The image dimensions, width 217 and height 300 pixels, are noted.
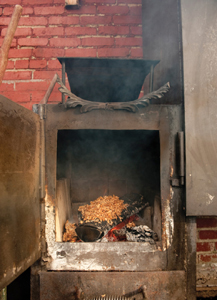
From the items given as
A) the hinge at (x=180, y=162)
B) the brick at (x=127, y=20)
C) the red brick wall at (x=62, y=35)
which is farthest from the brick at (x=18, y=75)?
the hinge at (x=180, y=162)

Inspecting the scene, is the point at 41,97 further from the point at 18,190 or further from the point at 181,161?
the point at 181,161

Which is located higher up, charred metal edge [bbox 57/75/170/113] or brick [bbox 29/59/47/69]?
brick [bbox 29/59/47/69]

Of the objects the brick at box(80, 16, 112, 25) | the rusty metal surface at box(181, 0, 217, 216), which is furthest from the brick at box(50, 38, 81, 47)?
the rusty metal surface at box(181, 0, 217, 216)

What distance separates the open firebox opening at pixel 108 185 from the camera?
1450 millimetres

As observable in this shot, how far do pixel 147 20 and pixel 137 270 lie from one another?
223 centimetres

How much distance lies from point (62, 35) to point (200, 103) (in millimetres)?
1743

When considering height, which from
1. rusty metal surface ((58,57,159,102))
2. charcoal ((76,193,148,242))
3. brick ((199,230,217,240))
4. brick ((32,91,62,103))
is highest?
brick ((32,91,62,103))

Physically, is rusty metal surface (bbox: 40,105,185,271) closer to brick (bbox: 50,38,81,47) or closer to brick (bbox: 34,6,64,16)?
brick (bbox: 50,38,81,47)

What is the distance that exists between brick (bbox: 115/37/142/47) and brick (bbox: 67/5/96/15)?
1.37ft

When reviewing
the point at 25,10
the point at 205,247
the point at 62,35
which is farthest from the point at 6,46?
the point at 205,247

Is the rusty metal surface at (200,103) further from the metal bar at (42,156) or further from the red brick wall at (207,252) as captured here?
the metal bar at (42,156)

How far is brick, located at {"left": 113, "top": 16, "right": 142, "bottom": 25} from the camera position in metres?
2.21

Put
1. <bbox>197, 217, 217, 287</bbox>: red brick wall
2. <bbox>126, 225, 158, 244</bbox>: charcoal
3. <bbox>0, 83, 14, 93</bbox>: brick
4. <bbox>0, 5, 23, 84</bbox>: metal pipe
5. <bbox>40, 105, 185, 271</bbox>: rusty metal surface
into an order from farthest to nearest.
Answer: <bbox>0, 83, 14, 93</bbox>: brick
<bbox>197, 217, 217, 287</bbox>: red brick wall
<bbox>126, 225, 158, 244</bbox>: charcoal
<bbox>40, 105, 185, 271</bbox>: rusty metal surface
<bbox>0, 5, 23, 84</bbox>: metal pipe

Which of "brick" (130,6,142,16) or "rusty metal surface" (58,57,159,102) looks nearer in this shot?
"rusty metal surface" (58,57,159,102)
